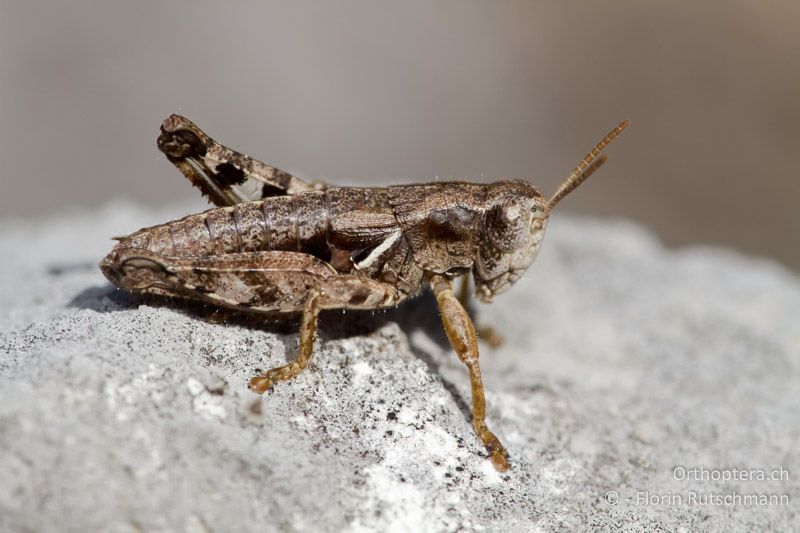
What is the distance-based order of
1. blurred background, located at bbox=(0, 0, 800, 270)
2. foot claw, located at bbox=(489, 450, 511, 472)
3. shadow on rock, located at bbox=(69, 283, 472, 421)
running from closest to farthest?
foot claw, located at bbox=(489, 450, 511, 472)
shadow on rock, located at bbox=(69, 283, 472, 421)
blurred background, located at bbox=(0, 0, 800, 270)

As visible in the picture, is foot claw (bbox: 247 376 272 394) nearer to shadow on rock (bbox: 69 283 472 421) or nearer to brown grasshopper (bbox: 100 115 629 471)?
brown grasshopper (bbox: 100 115 629 471)

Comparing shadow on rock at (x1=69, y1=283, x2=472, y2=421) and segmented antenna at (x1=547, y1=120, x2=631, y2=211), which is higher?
segmented antenna at (x1=547, y1=120, x2=631, y2=211)

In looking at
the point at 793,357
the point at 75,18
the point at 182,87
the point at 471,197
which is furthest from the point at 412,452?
the point at 75,18

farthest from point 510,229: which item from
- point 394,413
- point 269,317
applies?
point 269,317

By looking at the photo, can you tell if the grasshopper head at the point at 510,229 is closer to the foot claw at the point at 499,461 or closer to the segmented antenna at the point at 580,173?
the segmented antenna at the point at 580,173

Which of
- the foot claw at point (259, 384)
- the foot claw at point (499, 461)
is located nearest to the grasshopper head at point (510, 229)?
the foot claw at point (499, 461)

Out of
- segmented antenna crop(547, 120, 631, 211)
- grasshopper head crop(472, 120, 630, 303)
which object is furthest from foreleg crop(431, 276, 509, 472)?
segmented antenna crop(547, 120, 631, 211)
